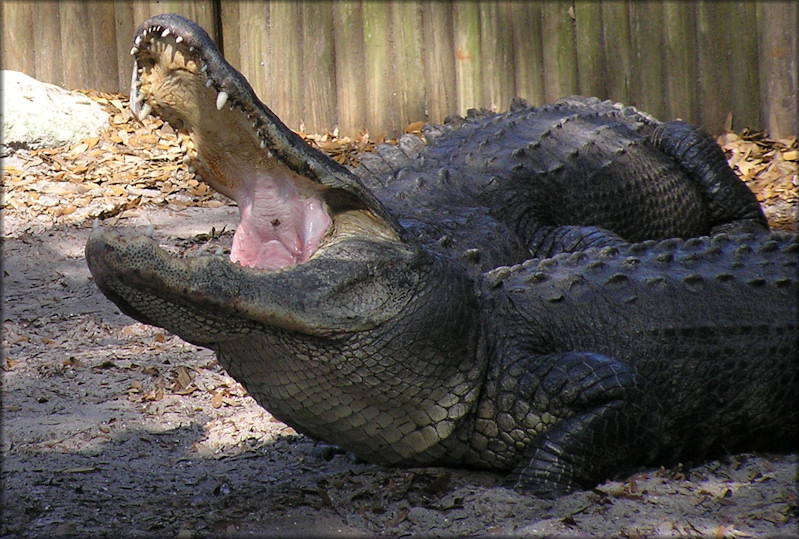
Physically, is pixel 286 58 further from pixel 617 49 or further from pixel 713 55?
pixel 713 55

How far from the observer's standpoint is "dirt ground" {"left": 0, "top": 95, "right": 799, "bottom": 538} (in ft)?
8.80

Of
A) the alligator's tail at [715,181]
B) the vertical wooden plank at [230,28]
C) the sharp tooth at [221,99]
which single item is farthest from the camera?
the vertical wooden plank at [230,28]

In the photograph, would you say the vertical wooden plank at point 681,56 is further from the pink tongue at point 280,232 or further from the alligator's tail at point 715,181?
the pink tongue at point 280,232

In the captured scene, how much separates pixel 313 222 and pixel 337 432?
65 cm

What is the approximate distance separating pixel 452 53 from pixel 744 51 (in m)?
2.09

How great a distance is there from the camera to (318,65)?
7.43 metres

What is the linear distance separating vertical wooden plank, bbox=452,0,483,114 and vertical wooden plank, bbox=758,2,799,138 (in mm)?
2008

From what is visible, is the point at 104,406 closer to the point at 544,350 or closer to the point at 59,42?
the point at 544,350

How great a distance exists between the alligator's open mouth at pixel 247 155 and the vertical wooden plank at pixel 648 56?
4562 millimetres

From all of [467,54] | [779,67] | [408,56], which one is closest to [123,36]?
[408,56]

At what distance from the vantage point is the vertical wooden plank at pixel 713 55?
22.6ft

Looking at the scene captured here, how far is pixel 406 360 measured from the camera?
2.90 metres

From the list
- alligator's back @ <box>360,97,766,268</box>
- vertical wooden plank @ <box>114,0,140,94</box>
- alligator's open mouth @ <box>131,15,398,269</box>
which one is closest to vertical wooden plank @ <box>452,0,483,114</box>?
alligator's back @ <box>360,97,766,268</box>

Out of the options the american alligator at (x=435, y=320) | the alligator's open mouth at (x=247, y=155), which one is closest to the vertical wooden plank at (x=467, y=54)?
the american alligator at (x=435, y=320)
